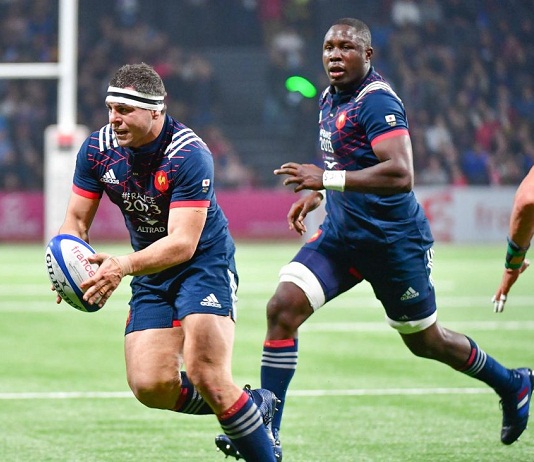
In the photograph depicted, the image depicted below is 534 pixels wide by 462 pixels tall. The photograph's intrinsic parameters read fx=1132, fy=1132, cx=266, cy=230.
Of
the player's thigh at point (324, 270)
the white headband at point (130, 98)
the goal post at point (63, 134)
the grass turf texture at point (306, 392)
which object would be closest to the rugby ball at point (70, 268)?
the white headband at point (130, 98)

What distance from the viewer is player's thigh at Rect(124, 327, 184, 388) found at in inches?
215

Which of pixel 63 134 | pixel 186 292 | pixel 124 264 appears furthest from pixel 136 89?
pixel 63 134

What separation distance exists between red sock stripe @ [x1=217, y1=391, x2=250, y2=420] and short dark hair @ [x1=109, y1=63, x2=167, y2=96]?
1.50 meters

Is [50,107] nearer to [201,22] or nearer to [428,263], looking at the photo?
[201,22]

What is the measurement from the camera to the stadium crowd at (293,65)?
2356 cm

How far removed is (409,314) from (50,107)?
1905cm

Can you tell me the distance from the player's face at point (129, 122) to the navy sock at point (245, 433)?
4.37 ft

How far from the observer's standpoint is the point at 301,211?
6605 mm

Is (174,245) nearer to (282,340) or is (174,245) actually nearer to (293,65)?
(282,340)

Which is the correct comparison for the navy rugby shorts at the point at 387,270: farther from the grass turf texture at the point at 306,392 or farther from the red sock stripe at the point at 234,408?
the red sock stripe at the point at 234,408

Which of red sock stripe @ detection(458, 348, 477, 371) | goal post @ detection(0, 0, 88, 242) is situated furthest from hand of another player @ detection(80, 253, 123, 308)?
goal post @ detection(0, 0, 88, 242)

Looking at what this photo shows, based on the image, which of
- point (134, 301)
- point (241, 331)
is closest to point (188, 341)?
point (134, 301)

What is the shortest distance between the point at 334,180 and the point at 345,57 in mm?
858

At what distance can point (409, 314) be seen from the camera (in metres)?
6.29
